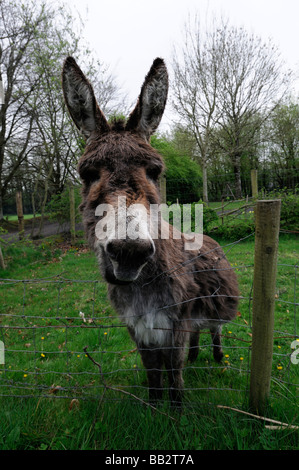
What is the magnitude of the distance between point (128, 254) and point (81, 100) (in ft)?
4.82

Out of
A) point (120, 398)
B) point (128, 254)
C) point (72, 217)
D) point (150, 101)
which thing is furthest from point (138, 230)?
point (72, 217)

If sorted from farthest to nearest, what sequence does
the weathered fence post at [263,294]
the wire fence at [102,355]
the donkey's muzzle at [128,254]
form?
the wire fence at [102,355] < the weathered fence post at [263,294] < the donkey's muzzle at [128,254]

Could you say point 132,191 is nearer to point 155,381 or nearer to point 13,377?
point 155,381

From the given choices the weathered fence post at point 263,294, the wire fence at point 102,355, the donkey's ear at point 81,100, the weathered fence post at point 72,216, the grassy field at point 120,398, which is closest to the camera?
the weathered fence post at point 263,294

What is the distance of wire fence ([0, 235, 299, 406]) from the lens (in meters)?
2.30

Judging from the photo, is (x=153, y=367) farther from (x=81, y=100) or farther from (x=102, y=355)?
(x=81, y=100)

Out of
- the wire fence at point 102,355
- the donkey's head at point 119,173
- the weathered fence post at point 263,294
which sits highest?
the donkey's head at point 119,173

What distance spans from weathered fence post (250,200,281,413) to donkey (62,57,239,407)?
0.34m

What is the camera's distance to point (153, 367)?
2.35 metres

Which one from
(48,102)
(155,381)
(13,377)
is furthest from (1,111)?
(155,381)

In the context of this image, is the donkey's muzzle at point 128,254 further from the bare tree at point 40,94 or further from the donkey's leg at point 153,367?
the bare tree at point 40,94

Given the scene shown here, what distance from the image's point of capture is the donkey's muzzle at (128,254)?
4.46 feet

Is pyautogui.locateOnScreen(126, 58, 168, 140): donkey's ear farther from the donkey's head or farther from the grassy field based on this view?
the grassy field

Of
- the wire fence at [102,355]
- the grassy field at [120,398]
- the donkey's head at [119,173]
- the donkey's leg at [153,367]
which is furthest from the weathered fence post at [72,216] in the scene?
the donkey's leg at [153,367]
